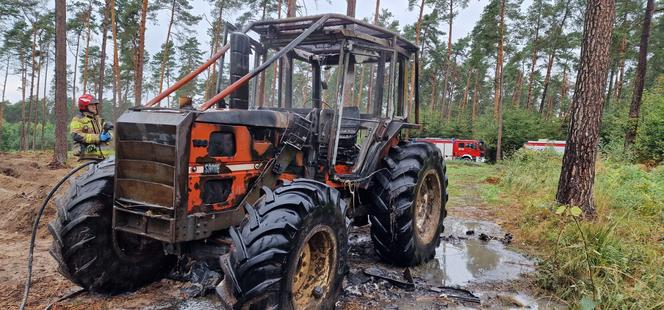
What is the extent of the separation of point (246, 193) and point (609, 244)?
4035 mm

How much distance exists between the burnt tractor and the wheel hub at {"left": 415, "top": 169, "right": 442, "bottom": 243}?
616 millimetres

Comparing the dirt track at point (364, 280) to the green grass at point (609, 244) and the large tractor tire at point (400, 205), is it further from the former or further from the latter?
the green grass at point (609, 244)

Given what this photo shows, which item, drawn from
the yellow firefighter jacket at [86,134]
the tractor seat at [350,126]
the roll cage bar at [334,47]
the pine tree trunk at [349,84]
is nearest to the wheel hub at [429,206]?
the roll cage bar at [334,47]

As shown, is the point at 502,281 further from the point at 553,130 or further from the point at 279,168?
the point at 553,130

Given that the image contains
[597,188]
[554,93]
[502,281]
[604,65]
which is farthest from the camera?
[554,93]

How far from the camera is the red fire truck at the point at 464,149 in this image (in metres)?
31.2

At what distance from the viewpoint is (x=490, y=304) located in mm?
3900

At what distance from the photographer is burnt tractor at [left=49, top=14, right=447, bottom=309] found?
2.92m

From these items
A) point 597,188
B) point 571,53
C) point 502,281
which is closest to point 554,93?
point 571,53

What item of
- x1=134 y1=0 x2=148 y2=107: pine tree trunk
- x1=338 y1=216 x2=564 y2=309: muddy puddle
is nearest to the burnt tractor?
x1=338 y1=216 x2=564 y2=309: muddy puddle

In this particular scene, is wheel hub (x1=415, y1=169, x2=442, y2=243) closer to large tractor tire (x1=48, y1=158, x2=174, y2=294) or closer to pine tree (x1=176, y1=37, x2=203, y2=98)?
large tractor tire (x1=48, y1=158, x2=174, y2=294)

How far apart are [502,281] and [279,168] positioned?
9.15 feet

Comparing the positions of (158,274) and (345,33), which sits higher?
(345,33)

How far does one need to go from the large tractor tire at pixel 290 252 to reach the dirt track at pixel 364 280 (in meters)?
0.55
